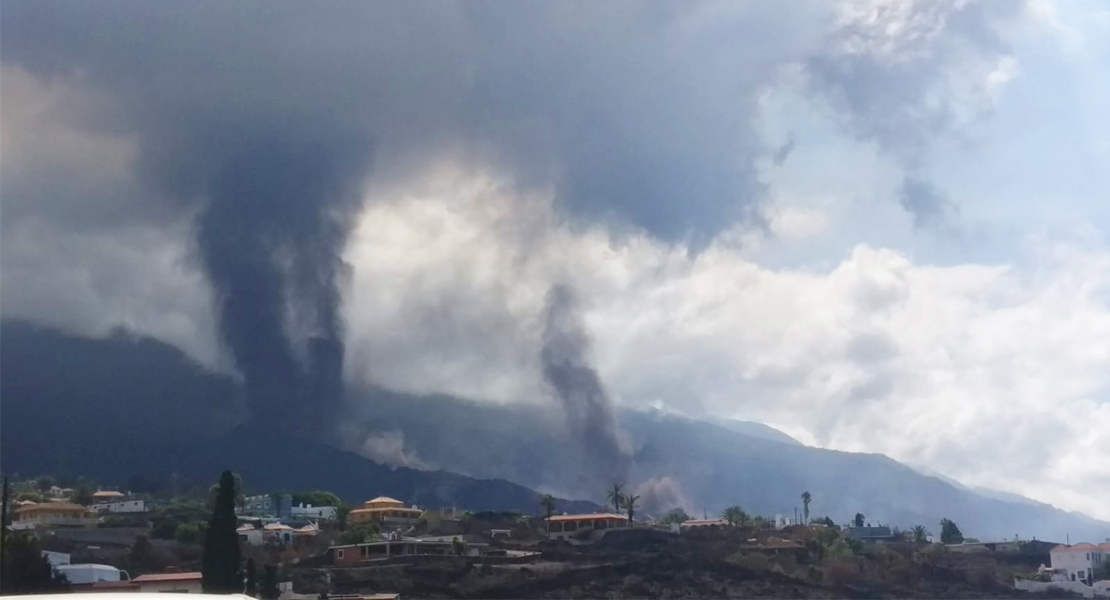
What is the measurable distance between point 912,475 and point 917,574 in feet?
202

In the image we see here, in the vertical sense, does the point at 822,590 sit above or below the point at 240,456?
below

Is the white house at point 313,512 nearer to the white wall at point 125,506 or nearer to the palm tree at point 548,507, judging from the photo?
the white wall at point 125,506

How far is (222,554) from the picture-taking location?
4750 cm

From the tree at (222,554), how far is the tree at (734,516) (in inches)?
1521

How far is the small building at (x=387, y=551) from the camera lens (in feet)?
207

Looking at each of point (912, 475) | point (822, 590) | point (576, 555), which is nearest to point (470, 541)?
point (576, 555)

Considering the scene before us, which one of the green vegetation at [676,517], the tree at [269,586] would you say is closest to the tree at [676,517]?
the green vegetation at [676,517]

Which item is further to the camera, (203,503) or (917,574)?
(203,503)

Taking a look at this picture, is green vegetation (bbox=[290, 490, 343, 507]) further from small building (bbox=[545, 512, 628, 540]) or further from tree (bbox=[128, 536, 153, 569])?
tree (bbox=[128, 536, 153, 569])

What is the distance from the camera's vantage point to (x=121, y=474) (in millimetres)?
112875

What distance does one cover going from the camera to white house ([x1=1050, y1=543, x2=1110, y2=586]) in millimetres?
63469

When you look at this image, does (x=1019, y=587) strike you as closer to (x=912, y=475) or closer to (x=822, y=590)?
(x=822, y=590)

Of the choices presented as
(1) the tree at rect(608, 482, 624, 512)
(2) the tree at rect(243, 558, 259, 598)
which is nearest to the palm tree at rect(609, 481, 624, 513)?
(1) the tree at rect(608, 482, 624, 512)

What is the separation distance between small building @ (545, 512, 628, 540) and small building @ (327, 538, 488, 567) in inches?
347
